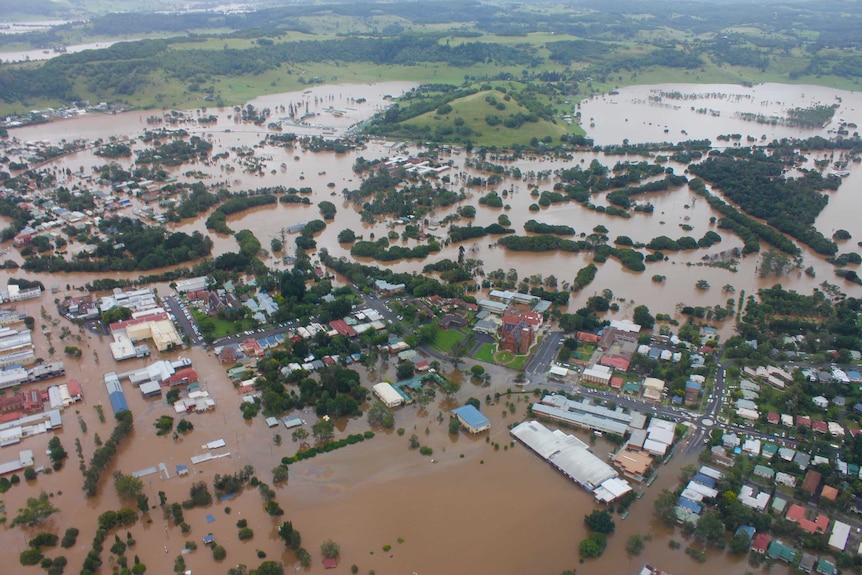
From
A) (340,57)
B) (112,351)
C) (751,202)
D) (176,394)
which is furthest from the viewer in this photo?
(340,57)

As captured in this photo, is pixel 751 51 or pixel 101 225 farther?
pixel 751 51

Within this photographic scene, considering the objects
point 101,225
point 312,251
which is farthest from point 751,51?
point 101,225

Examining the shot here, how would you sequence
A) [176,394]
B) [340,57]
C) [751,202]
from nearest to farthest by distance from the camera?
1. [176,394]
2. [751,202]
3. [340,57]

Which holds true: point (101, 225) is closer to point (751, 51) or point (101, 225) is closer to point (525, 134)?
point (525, 134)

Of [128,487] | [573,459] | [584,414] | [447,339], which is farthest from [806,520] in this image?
[128,487]

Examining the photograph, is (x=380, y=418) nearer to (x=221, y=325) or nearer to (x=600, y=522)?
(x=600, y=522)

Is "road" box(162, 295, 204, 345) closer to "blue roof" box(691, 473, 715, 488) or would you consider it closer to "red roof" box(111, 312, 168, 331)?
"red roof" box(111, 312, 168, 331)

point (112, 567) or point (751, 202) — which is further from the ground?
point (751, 202)
